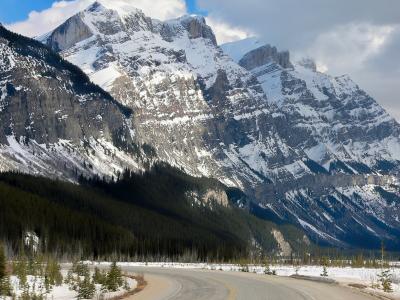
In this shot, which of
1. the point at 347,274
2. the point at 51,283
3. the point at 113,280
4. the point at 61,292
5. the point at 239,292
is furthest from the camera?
the point at 347,274

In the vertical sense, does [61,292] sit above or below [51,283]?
below

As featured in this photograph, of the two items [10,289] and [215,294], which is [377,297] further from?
[10,289]

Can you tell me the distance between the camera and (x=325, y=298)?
4050cm

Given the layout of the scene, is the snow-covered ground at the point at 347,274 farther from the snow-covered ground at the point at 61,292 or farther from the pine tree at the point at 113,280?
the pine tree at the point at 113,280

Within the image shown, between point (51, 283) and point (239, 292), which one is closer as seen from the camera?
point (239, 292)

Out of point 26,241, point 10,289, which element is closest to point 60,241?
point 26,241

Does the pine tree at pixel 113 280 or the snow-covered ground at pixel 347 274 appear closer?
the pine tree at pixel 113 280

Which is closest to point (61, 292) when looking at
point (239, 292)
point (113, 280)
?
point (113, 280)

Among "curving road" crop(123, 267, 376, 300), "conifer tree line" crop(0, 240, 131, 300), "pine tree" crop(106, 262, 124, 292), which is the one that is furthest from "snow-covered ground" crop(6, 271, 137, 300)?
"curving road" crop(123, 267, 376, 300)

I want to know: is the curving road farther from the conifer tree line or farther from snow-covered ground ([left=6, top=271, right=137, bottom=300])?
the conifer tree line

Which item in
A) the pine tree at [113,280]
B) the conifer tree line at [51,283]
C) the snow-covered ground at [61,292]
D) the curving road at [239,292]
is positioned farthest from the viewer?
the pine tree at [113,280]

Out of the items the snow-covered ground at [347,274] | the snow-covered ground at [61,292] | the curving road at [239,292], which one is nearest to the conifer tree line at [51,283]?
the snow-covered ground at [61,292]

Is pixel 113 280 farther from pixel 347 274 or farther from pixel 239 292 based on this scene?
pixel 347 274

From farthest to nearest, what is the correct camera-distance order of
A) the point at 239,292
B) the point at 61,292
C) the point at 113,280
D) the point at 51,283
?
1. the point at 51,283
2. the point at 113,280
3. the point at 61,292
4. the point at 239,292
